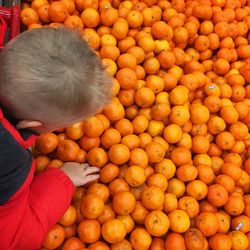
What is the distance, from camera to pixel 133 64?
1.53 m

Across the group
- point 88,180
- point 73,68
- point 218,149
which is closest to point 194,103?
point 218,149

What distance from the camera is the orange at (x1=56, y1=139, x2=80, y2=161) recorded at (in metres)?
1.30

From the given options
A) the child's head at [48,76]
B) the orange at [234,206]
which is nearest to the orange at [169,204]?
the orange at [234,206]

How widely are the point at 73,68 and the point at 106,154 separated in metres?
0.60

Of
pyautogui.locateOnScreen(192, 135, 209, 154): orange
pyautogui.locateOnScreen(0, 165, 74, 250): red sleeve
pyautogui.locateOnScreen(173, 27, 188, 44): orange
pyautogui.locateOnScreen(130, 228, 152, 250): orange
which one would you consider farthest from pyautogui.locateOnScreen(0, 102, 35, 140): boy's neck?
pyautogui.locateOnScreen(173, 27, 188, 44): orange

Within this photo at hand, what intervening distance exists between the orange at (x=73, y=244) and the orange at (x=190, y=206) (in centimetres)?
39

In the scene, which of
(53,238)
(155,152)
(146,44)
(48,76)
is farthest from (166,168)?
(48,76)

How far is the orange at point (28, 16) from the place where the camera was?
1578mm

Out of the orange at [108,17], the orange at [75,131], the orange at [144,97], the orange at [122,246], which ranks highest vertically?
the orange at [108,17]

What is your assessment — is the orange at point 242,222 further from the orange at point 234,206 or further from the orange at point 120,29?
the orange at point 120,29

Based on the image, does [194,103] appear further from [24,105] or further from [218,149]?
[24,105]

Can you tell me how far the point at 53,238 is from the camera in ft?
3.77

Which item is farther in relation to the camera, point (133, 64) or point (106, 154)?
point (133, 64)

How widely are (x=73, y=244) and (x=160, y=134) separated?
58 centimetres
